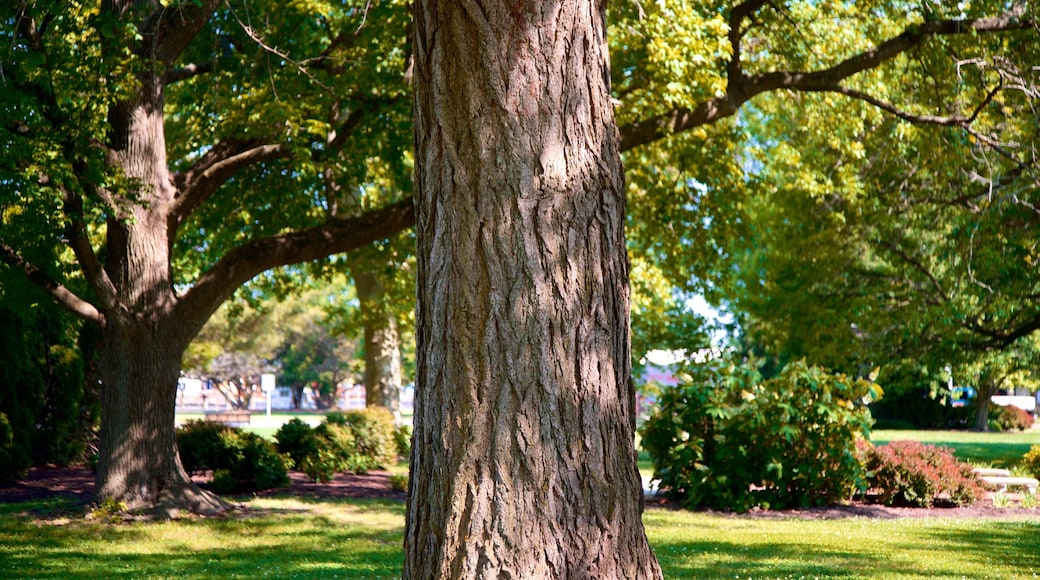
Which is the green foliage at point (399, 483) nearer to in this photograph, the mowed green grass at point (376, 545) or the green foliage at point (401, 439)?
the mowed green grass at point (376, 545)

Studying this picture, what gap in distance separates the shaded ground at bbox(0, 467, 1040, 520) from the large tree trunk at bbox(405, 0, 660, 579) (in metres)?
10.1

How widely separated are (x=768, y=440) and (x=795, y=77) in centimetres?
496

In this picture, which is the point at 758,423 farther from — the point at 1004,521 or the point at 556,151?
the point at 556,151

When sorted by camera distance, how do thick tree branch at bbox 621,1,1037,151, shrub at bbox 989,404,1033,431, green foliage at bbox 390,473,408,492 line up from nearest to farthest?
thick tree branch at bbox 621,1,1037,151
green foliage at bbox 390,473,408,492
shrub at bbox 989,404,1033,431

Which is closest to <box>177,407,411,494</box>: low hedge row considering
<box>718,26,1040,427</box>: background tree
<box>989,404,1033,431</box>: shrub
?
<box>718,26,1040,427</box>: background tree

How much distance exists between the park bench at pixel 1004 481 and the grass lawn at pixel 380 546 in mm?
2943

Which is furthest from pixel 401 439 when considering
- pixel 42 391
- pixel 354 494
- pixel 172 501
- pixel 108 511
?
pixel 108 511

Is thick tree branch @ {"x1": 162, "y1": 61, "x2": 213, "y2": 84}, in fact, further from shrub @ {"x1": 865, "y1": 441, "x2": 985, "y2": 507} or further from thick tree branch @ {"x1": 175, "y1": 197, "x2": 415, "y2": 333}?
Answer: shrub @ {"x1": 865, "y1": 441, "x2": 985, "y2": 507}

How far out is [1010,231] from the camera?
1722cm

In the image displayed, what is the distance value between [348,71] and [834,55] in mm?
7575

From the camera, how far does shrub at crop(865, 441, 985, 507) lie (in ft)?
47.3

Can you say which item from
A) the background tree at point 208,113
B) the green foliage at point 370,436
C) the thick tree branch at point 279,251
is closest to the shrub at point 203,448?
the background tree at point 208,113

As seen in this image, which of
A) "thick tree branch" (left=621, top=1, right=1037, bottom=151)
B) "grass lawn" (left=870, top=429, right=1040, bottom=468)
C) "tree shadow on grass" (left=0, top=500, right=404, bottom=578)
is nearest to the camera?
"tree shadow on grass" (left=0, top=500, right=404, bottom=578)

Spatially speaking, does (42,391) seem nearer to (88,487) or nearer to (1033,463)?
(88,487)
